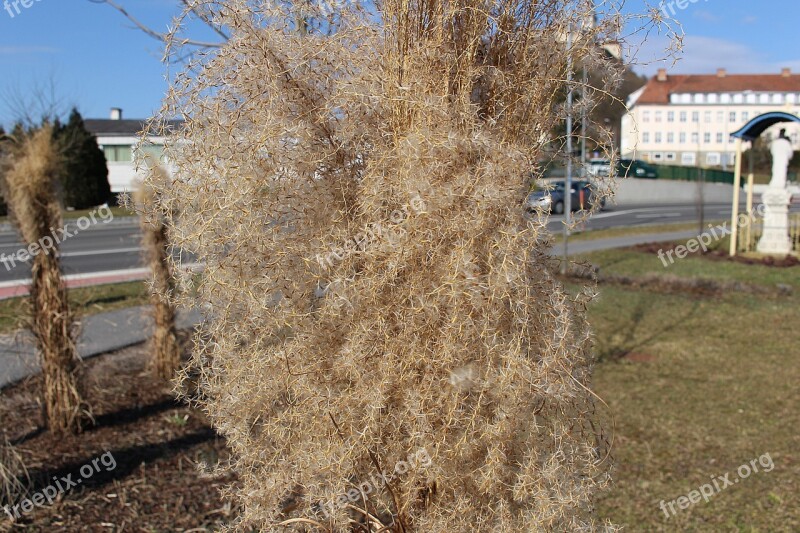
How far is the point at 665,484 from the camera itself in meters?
4.45

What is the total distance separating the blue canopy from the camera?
528 inches

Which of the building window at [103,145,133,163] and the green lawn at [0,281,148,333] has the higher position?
the building window at [103,145,133,163]

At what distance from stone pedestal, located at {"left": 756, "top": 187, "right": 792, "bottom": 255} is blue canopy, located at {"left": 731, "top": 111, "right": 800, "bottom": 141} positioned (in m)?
1.26

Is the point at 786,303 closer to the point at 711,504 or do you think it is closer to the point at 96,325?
the point at 711,504

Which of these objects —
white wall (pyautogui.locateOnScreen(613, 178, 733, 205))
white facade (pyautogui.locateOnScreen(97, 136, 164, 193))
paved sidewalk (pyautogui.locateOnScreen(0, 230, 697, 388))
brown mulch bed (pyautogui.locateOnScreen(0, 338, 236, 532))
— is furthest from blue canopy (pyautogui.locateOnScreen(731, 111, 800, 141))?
white wall (pyautogui.locateOnScreen(613, 178, 733, 205))

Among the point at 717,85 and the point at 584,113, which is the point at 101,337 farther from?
the point at 717,85

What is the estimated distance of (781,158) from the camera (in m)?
13.8

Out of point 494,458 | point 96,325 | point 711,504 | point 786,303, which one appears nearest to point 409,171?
point 494,458

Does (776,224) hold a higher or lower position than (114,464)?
higher

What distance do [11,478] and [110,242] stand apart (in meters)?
15.4

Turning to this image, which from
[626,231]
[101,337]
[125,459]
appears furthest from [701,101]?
[125,459]

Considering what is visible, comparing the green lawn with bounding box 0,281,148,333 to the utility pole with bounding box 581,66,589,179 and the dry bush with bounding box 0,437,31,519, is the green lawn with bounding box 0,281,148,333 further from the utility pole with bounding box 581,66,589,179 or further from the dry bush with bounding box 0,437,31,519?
the utility pole with bounding box 581,66,589,179

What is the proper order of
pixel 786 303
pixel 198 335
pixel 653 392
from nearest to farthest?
pixel 198 335 < pixel 653 392 < pixel 786 303

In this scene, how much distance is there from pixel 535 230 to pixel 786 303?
32.6 ft
